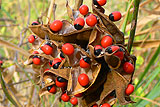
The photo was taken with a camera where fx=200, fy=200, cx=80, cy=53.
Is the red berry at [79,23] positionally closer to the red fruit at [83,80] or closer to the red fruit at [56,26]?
the red fruit at [56,26]

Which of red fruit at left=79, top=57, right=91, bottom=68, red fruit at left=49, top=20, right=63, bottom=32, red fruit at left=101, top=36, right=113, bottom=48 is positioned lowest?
red fruit at left=79, top=57, right=91, bottom=68

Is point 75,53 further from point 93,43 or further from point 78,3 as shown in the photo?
point 78,3

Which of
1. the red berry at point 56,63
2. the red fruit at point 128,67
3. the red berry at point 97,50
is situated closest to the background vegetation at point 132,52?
the red fruit at point 128,67

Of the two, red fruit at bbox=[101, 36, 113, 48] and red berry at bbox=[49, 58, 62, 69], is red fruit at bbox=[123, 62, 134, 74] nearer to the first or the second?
red fruit at bbox=[101, 36, 113, 48]

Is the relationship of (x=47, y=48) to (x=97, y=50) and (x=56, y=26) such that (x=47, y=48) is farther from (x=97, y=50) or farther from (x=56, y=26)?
(x=97, y=50)

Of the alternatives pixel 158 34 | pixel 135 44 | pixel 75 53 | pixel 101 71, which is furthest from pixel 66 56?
pixel 158 34

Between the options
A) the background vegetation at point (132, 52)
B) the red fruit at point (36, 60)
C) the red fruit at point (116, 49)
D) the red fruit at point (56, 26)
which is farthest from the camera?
the background vegetation at point (132, 52)

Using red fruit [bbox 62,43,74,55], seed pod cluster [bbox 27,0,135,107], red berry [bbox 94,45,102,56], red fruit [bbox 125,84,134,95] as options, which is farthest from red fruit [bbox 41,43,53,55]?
red fruit [bbox 125,84,134,95]

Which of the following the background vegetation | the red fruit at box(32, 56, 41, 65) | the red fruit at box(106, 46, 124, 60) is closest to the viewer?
the red fruit at box(106, 46, 124, 60)

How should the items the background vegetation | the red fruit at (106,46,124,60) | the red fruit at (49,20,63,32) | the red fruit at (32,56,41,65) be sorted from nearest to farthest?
the red fruit at (106,46,124,60) < the red fruit at (49,20,63,32) < the red fruit at (32,56,41,65) < the background vegetation
